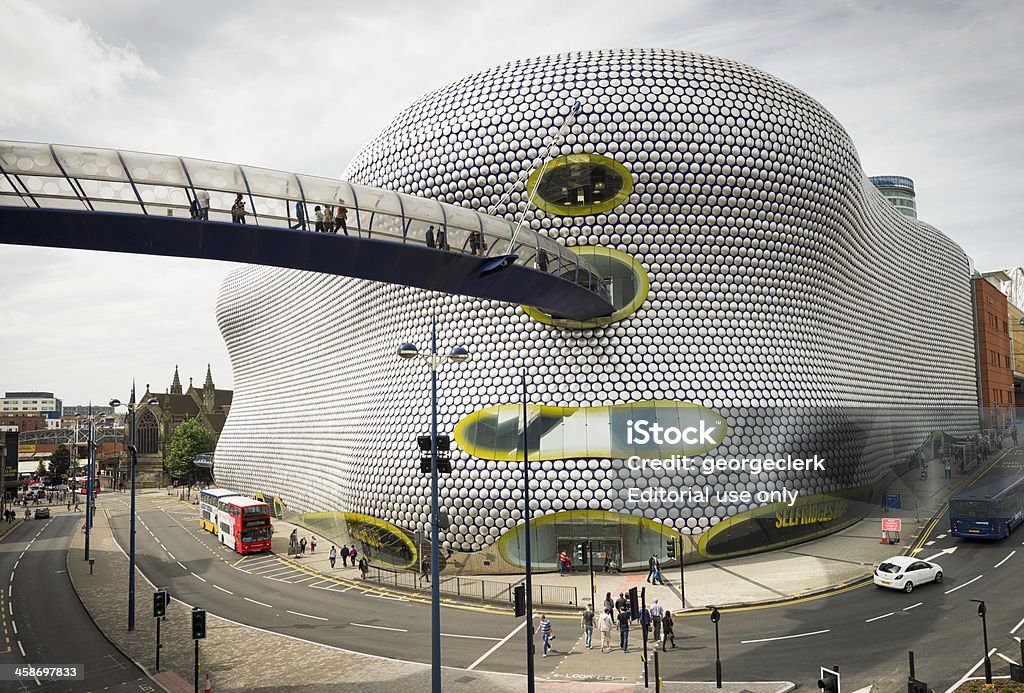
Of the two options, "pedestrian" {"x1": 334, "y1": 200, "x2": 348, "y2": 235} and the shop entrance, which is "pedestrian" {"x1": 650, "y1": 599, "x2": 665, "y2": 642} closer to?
the shop entrance

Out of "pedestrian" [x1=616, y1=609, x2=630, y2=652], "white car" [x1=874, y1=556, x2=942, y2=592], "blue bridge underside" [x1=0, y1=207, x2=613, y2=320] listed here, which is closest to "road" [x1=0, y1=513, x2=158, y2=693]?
"blue bridge underside" [x1=0, y1=207, x2=613, y2=320]

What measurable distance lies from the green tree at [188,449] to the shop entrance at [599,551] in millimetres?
64161

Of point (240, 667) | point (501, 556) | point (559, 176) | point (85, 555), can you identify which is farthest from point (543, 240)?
point (85, 555)

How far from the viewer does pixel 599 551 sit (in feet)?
95.2

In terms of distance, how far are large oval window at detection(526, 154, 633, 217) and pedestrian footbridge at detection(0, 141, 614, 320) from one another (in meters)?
9.46

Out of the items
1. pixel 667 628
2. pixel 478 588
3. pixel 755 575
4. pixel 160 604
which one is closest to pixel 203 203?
pixel 160 604

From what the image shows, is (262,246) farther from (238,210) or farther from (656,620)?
(656,620)

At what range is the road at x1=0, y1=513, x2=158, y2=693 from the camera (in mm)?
18359

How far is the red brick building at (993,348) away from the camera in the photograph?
6844 centimetres

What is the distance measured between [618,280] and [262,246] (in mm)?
17474

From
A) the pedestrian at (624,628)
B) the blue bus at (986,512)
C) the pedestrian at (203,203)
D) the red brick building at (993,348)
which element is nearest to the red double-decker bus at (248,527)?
the pedestrian at (624,628)

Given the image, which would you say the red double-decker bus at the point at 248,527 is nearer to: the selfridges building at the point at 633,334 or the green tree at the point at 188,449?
the selfridges building at the point at 633,334

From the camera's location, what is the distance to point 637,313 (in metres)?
31.5

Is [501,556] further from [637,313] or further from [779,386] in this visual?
[779,386]
